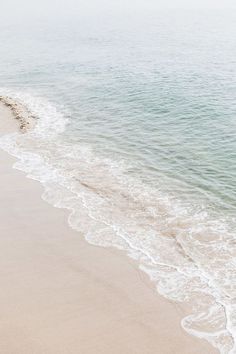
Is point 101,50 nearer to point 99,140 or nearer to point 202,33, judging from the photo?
point 202,33

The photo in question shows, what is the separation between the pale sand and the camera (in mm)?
9469

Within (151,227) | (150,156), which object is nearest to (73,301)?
(151,227)

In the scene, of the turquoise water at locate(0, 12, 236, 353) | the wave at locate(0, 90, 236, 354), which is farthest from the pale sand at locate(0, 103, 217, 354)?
the turquoise water at locate(0, 12, 236, 353)

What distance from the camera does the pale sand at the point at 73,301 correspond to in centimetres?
947

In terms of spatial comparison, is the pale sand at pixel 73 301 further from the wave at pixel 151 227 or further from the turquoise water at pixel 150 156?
the turquoise water at pixel 150 156

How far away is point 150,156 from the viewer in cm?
2036

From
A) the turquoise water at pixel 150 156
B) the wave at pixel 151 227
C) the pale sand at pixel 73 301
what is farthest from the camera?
the turquoise water at pixel 150 156

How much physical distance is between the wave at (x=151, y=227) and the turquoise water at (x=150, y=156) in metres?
0.03

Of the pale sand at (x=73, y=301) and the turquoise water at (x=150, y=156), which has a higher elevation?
the pale sand at (x=73, y=301)

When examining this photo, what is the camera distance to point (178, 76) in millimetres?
34781

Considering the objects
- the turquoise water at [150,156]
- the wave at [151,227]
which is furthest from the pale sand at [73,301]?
the turquoise water at [150,156]

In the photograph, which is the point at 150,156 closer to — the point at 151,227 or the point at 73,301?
the point at 151,227

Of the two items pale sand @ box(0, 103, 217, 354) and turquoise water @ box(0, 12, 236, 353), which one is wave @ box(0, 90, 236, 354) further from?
pale sand @ box(0, 103, 217, 354)

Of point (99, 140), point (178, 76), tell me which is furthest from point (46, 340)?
point (178, 76)
